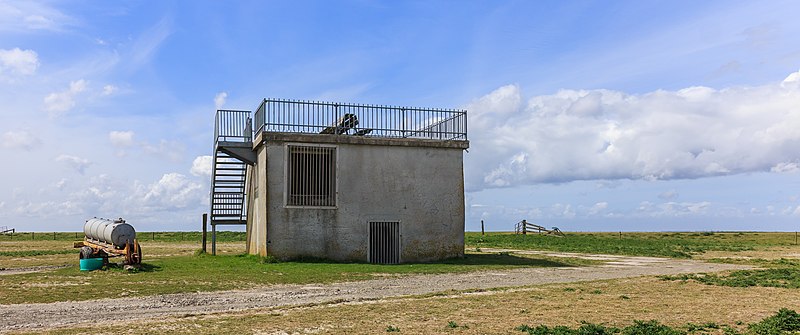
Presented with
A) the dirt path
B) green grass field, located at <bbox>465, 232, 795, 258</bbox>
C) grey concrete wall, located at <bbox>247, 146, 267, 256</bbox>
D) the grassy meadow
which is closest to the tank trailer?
the grassy meadow

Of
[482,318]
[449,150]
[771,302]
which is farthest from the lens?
[449,150]

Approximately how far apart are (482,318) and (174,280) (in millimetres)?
10822

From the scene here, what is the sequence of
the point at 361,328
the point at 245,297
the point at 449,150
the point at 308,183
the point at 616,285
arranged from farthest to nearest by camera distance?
the point at 449,150
the point at 308,183
the point at 616,285
the point at 245,297
the point at 361,328

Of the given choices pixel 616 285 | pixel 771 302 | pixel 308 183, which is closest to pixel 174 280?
pixel 308 183

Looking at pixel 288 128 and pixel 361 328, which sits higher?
pixel 288 128

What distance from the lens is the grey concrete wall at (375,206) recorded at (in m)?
26.7

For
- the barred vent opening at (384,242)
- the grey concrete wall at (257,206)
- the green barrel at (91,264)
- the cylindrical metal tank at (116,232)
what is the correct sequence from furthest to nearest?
1. the barred vent opening at (384,242)
2. the grey concrete wall at (257,206)
3. the cylindrical metal tank at (116,232)
4. the green barrel at (91,264)

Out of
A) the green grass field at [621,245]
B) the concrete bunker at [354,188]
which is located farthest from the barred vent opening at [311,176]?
the green grass field at [621,245]

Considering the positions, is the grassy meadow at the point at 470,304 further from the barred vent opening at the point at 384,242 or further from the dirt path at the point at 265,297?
the barred vent opening at the point at 384,242

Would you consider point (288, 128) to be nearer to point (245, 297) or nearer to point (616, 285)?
point (245, 297)

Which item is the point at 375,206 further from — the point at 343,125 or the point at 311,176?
the point at 343,125

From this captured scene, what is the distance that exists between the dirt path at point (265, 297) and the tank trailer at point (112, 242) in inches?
315

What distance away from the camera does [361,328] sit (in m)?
11.7

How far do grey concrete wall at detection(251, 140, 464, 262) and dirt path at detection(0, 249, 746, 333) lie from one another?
17.5 feet
